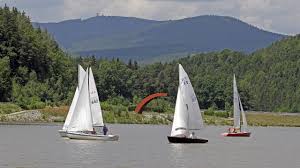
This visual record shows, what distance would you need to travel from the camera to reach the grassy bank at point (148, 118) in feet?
429

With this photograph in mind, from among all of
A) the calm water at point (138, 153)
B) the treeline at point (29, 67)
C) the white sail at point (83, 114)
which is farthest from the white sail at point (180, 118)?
Result: the treeline at point (29, 67)

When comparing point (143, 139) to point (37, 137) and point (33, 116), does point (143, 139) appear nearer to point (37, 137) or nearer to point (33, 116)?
point (37, 137)

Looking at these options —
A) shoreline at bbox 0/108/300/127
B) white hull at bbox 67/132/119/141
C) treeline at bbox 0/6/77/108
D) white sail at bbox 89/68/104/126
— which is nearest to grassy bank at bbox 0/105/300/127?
shoreline at bbox 0/108/300/127

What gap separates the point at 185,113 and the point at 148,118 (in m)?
67.5

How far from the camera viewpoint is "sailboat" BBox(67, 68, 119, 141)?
7900 centimetres

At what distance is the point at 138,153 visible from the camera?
219 feet

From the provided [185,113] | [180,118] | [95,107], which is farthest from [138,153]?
[95,107]

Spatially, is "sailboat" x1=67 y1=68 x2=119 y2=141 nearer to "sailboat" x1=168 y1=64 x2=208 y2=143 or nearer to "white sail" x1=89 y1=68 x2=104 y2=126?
"white sail" x1=89 y1=68 x2=104 y2=126

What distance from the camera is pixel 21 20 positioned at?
18188 centimetres

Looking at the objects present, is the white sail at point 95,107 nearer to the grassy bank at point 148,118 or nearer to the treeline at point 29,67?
the grassy bank at point 148,118

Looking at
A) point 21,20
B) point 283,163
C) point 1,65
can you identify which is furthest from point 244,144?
point 21,20

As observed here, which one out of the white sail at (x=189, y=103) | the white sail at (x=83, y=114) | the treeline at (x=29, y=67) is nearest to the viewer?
the white sail at (x=189, y=103)

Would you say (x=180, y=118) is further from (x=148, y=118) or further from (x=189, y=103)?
(x=148, y=118)

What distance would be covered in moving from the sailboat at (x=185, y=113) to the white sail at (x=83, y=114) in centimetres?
840
